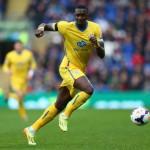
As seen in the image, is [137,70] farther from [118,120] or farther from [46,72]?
[118,120]

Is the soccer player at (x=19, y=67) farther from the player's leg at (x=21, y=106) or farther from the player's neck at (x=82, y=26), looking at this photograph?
the player's neck at (x=82, y=26)

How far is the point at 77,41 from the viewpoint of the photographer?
1316cm

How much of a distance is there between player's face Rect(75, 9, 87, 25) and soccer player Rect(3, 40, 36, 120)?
9639 millimetres

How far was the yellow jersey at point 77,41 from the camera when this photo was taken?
43.0 ft

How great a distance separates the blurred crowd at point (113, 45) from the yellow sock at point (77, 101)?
605 inches

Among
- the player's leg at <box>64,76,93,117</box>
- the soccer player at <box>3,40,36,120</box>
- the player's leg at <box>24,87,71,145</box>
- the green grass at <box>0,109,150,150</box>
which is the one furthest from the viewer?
the soccer player at <box>3,40,36,120</box>

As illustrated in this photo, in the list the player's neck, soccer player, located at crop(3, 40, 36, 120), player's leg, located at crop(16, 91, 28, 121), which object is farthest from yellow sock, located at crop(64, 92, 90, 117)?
soccer player, located at crop(3, 40, 36, 120)

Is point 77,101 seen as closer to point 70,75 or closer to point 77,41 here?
point 70,75

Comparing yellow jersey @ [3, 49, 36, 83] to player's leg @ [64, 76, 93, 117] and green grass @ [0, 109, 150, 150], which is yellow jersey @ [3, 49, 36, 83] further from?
player's leg @ [64, 76, 93, 117]

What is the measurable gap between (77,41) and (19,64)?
10217 mm

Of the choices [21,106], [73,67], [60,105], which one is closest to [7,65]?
[21,106]

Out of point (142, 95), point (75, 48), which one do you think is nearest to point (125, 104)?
point (142, 95)

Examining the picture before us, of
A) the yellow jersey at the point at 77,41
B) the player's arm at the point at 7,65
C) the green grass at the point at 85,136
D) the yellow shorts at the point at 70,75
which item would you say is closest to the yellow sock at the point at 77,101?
the yellow shorts at the point at 70,75

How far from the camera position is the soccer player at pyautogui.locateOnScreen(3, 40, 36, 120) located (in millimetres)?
22734
